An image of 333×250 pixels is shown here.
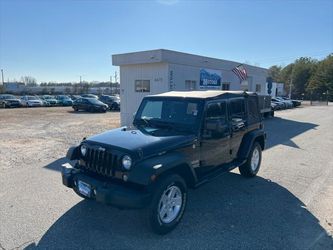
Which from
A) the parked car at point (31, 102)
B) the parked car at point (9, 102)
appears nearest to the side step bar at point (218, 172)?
the parked car at point (9, 102)

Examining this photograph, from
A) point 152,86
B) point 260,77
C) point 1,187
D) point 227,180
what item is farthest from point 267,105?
point 1,187

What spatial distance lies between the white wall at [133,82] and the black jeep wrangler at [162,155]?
9841 mm

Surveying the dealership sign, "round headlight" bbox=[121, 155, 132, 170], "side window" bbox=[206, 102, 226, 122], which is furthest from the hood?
the dealership sign

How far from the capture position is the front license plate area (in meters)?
3.81

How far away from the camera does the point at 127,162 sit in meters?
3.62

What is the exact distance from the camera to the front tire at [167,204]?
3617 mm

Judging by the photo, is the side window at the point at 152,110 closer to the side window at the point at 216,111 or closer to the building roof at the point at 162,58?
the side window at the point at 216,111

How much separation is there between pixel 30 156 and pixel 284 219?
7220 mm

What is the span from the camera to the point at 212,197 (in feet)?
16.8

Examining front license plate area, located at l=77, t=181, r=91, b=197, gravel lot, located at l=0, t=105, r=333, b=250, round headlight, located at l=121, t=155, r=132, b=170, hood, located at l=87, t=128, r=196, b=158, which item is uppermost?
hood, located at l=87, t=128, r=196, b=158

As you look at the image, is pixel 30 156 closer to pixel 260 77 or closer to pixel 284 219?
pixel 284 219

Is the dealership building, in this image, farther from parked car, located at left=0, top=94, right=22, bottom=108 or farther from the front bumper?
parked car, located at left=0, top=94, right=22, bottom=108

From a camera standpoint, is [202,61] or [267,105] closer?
[202,61]

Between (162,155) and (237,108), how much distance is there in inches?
104
